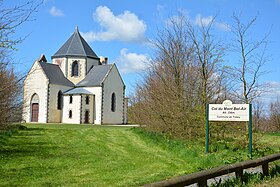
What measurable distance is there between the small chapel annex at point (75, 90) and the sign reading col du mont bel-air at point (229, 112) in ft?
134

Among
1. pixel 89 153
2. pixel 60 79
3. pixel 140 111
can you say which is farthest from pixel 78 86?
pixel 89 153

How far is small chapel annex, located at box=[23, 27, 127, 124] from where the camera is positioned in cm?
5419

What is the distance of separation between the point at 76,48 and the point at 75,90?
803 centimetres

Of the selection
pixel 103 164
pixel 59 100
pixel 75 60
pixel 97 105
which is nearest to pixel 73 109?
pixel 59 100

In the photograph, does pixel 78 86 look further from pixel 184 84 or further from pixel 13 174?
pixel 13 174

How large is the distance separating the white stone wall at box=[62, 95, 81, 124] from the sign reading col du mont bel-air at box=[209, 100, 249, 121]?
40.7 m

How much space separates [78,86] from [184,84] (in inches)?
1551

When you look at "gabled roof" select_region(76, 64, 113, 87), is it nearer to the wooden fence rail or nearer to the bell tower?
the bell tower

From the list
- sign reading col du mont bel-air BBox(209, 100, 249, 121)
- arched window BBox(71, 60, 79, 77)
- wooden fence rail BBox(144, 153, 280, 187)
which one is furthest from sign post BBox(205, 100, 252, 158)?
arched window BBox(71, 60, 79, 77)

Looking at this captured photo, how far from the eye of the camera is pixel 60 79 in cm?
5666

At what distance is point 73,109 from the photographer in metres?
54.4

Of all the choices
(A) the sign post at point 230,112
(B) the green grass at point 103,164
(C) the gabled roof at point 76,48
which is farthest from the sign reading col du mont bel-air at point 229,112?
(C) the gabled roof at point 76,48

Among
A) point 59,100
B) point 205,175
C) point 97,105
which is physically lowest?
point 205,175

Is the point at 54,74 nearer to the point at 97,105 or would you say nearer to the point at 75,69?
the point at 75,69
